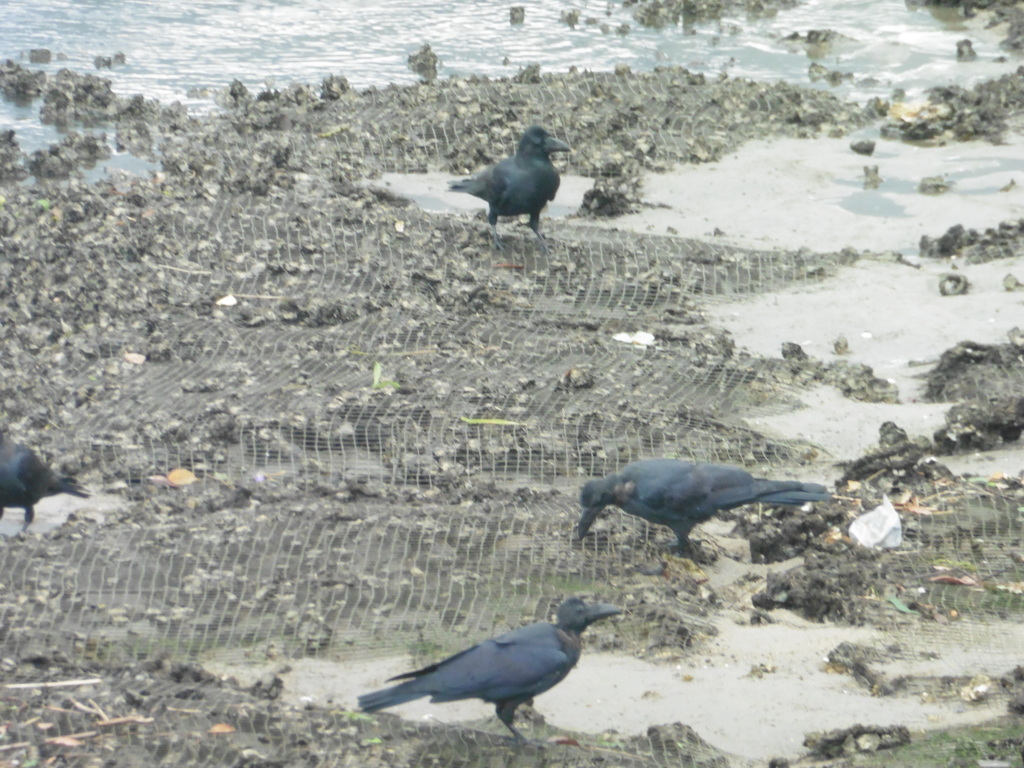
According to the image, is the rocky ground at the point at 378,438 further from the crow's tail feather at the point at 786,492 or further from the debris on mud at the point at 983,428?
the crow's tail feather at the point at 786,492

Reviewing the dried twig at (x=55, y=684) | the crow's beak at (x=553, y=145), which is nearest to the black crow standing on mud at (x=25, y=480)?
the dried twig at (x=55, y=684)

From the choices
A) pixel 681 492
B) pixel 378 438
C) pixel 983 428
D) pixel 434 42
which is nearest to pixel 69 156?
pixel 434 42

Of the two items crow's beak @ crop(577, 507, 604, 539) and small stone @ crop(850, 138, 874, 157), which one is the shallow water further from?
crow's beak @ crop(577, 507, 604, 539)

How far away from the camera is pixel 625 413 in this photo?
19.4ft

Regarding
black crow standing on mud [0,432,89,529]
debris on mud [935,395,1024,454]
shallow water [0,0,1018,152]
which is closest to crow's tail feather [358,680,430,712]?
black crow standing on mud [0,432,89,529]

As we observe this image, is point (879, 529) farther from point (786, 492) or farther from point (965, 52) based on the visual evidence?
point (965, 52)

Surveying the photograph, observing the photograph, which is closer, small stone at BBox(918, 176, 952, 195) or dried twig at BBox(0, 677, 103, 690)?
dried twig at BBox(0, 677, 103, 690)

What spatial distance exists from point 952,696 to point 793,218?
5292 millimetres

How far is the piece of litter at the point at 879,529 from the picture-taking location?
191 inches

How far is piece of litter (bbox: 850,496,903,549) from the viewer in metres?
4.86

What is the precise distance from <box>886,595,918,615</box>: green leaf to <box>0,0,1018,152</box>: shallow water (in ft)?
24.7

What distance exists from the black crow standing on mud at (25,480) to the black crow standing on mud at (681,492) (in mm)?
2123

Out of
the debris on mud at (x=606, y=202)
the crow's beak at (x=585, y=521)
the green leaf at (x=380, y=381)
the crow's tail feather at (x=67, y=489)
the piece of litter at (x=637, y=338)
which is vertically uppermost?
the debris on mud at (x=606, y=202)

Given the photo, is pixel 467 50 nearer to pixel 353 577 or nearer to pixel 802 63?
pixel 802 63
